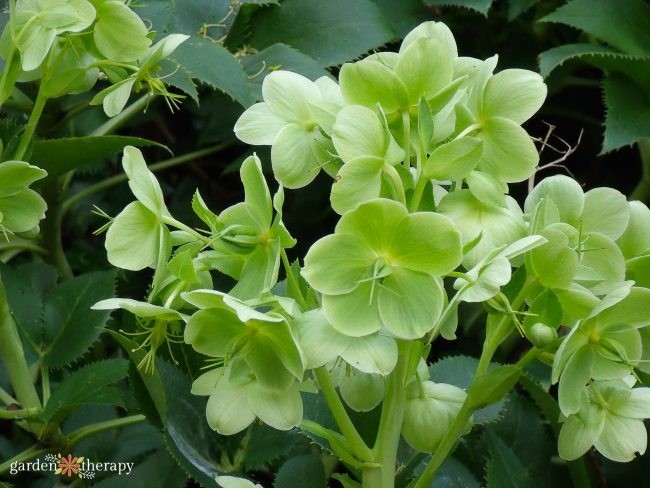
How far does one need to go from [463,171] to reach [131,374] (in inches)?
11.1

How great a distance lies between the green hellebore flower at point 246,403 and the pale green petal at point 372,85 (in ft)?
0.48

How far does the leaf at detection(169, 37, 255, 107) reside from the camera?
2.51ft

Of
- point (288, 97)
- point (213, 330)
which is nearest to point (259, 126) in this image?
point (288, 97)

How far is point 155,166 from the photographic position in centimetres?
100

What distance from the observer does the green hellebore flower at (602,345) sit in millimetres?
456

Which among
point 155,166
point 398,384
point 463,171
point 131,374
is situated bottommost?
point 155,166

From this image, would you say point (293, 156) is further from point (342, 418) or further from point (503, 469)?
point (503, 469)

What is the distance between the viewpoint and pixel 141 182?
1.63 ft

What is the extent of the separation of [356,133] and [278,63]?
39cm

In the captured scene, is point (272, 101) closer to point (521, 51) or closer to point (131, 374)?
point (131, 374)

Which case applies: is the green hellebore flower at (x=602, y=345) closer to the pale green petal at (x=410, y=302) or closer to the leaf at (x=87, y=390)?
the pale green petal at (x=410, y=302)

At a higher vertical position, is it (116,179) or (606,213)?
(606,213)

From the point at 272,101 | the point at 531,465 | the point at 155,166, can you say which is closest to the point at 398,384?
the point at 272,101

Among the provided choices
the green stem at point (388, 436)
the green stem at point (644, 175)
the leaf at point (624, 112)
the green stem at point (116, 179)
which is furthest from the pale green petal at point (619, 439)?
the green stem at point (116, 179)
